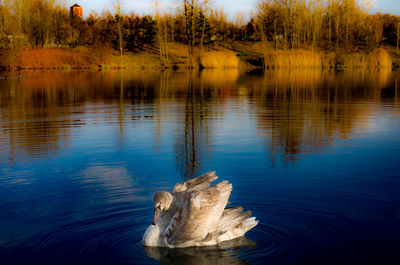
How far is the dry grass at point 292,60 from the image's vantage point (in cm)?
6373

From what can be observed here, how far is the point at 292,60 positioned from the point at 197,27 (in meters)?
34.2

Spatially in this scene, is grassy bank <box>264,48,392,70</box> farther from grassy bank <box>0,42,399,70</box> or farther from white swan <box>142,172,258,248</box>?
white swan <box>142,172,258,248</box>

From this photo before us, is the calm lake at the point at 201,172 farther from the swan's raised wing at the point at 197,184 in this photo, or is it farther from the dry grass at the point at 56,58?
the dry grass at the point at 56,58

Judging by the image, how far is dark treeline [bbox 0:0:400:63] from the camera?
280 feet

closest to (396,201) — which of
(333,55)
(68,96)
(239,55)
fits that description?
(68,96)

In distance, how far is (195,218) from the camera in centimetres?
664

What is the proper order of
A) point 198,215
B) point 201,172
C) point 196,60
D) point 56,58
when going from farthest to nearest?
point 56,58 < point 196,60 < point 201,172 < point 198,215

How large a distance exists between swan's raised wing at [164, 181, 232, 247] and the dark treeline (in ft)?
233

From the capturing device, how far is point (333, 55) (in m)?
76.2

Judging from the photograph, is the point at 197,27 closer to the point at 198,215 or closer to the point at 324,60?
the point at 324,60

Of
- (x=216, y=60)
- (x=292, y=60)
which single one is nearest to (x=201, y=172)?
(x=292, y=60)

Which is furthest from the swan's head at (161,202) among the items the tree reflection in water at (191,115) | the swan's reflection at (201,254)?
the tree reflection in water at (191,115)

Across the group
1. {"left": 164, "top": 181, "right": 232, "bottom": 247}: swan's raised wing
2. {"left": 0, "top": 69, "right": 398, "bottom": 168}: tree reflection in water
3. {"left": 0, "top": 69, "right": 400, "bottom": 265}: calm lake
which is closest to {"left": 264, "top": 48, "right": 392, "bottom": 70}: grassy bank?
{"left": 0, "top": 69, "right": 398, "bottom": 168}: tree reflection in water

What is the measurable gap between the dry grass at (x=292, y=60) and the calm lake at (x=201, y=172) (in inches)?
1678
